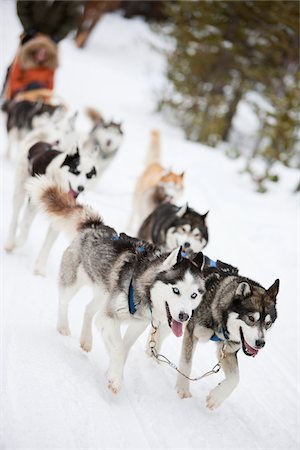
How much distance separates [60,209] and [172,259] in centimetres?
100

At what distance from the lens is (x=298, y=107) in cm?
926

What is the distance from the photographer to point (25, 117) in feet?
23.7

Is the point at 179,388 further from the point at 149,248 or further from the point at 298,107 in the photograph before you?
the point at 298,107

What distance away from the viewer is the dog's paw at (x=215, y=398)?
3.07 metres

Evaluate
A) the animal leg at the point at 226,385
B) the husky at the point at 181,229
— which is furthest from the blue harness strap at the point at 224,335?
the husky at the point at 181,229

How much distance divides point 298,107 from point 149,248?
274 inches

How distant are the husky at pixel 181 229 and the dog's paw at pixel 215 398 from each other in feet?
A: 4.84

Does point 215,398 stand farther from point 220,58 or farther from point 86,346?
point 220,58

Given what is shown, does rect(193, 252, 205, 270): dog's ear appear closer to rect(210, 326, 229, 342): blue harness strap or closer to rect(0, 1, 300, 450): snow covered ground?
rect(210, 326, 229, 342): blue harness strap

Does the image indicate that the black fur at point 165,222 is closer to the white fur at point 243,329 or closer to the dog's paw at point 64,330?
the dog's paw at point 64,330

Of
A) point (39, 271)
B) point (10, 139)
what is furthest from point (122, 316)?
point (10, 139)

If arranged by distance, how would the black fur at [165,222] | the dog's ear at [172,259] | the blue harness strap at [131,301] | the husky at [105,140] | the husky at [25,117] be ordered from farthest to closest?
the husky at [105,140] < the husky at [25,117] < the black fur at [165,222] < the blue harness strap at [131,301] < the dog's ear at [172,259]

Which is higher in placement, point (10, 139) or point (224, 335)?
point (224, 335)

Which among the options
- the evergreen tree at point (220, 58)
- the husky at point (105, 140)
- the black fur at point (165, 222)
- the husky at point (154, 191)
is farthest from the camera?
the evergreen tree at point (220, 58)
